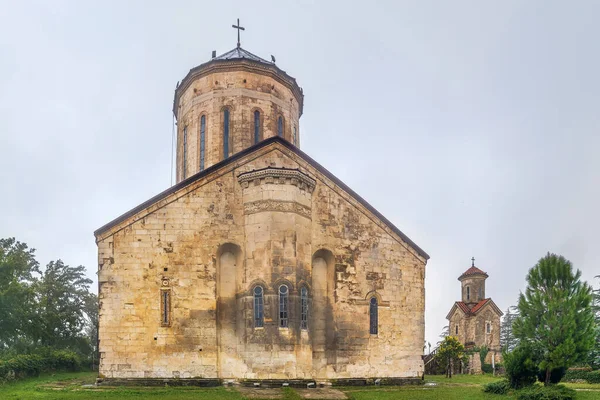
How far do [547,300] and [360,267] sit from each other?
6379 mm

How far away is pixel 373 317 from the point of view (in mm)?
18984

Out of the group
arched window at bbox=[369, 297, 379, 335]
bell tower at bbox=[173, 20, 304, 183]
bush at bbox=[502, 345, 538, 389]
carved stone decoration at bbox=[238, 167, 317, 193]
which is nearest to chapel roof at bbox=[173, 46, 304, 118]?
bell tower at bbox=[173, 20, 304, 183]

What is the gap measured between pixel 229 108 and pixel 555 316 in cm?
1576

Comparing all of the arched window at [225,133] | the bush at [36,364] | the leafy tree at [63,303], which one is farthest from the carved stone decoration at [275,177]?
the leafy tree at [63,303]

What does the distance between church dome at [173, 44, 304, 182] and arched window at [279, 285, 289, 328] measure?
27.3ft

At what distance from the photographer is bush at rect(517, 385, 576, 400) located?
14.8 m

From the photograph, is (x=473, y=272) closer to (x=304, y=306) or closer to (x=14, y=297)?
(x=304, y=306)

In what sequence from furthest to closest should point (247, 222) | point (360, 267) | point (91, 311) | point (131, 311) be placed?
point (91, 311)
point (360, 267)
point (247, 222)
point (131, 311)

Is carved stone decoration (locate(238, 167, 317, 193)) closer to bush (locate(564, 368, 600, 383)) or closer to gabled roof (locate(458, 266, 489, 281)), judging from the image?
bush (locate(564, 368, 600, 383))

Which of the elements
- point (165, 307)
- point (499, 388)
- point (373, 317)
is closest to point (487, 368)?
point (499, 388)

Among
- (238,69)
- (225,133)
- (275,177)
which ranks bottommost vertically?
(275,177)

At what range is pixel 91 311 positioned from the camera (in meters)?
43.1

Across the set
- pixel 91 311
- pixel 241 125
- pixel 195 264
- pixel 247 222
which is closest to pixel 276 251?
pixel 247 222

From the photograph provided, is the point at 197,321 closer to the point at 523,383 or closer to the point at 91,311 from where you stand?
the point at 523,383
